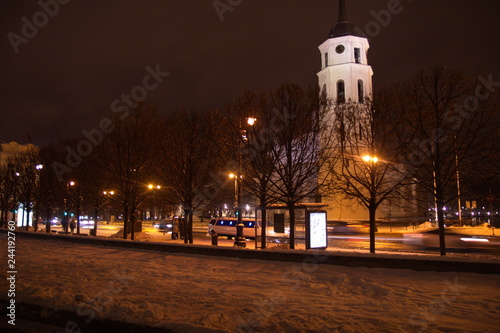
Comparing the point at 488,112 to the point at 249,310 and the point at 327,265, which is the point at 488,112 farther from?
the point at 249,310

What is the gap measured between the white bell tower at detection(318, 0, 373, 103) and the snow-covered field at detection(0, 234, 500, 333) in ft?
158

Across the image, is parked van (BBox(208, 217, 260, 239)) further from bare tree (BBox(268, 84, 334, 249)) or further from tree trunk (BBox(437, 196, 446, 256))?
tree trunk (BBox(437, 196, 446, 256))

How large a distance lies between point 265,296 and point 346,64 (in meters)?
52.4

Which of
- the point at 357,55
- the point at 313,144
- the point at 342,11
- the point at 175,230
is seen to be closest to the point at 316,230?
the point at 313,144

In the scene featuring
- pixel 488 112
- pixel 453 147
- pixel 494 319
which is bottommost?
pixel 494 319

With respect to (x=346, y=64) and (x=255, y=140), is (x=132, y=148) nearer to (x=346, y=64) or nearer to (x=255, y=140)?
(x=255, y=140)

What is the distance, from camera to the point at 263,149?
17922mm

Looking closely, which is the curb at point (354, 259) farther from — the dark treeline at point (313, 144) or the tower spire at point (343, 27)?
the tower spire at point (343, 27)

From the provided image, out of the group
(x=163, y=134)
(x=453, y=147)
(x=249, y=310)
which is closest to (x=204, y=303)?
(x=249, y=310)

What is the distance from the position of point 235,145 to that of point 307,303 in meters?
11.7

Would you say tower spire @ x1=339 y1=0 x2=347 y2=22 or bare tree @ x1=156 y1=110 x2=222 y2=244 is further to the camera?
tower spire @ x1=339 y1=0 x2=347 y2=22

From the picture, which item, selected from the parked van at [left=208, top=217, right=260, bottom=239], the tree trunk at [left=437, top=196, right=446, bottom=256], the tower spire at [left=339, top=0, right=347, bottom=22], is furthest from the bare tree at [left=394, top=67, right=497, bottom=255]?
the tower spire at [left=339, top=0, right=347, bottom=22]

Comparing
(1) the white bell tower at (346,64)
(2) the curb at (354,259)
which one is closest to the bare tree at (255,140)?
(2) the curb at (354,259)

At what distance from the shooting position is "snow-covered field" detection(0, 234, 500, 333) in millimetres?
6294
